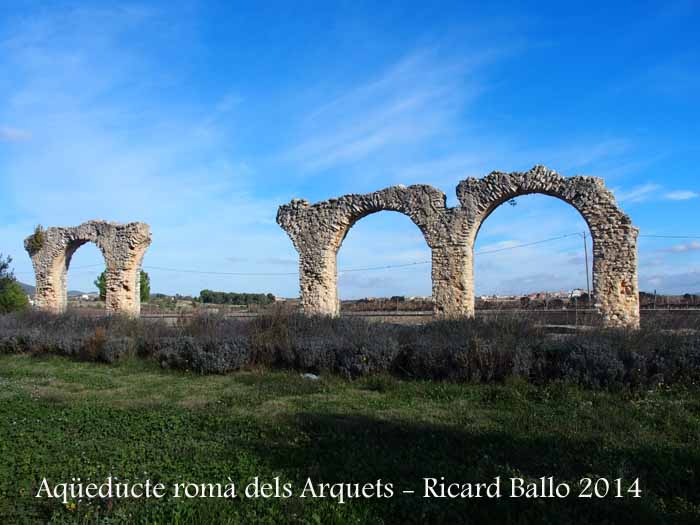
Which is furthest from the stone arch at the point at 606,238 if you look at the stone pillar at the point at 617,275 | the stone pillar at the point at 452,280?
the stone pillar at the point at 452,280

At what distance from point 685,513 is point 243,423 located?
153 inches

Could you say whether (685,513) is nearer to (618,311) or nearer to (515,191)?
(618,311)

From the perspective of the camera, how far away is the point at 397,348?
8.43 metres

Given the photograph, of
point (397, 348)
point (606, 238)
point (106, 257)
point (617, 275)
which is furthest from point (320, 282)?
point (106, 257)

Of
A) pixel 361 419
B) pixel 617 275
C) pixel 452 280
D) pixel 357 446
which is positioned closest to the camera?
pixel 357 446

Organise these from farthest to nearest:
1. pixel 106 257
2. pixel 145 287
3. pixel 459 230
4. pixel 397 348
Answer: pixel 145 287 → pixel 106 257 → pixel 459 230 → pixel 397 348

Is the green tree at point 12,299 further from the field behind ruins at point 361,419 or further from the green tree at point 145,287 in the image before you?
the green tree at point 145,287

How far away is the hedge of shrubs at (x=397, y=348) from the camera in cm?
701

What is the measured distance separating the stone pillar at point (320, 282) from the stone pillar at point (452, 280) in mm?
2865

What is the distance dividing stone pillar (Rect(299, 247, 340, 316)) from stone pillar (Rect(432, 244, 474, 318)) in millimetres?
2865

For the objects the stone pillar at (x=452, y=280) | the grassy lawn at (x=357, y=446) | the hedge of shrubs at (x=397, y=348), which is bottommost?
the grassy lawn at (x=357, y=446)

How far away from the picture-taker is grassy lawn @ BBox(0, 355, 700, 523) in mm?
3531

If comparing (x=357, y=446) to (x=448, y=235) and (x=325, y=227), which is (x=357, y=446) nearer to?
(x=448, y=235)

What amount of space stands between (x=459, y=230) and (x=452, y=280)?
3.99 feet
